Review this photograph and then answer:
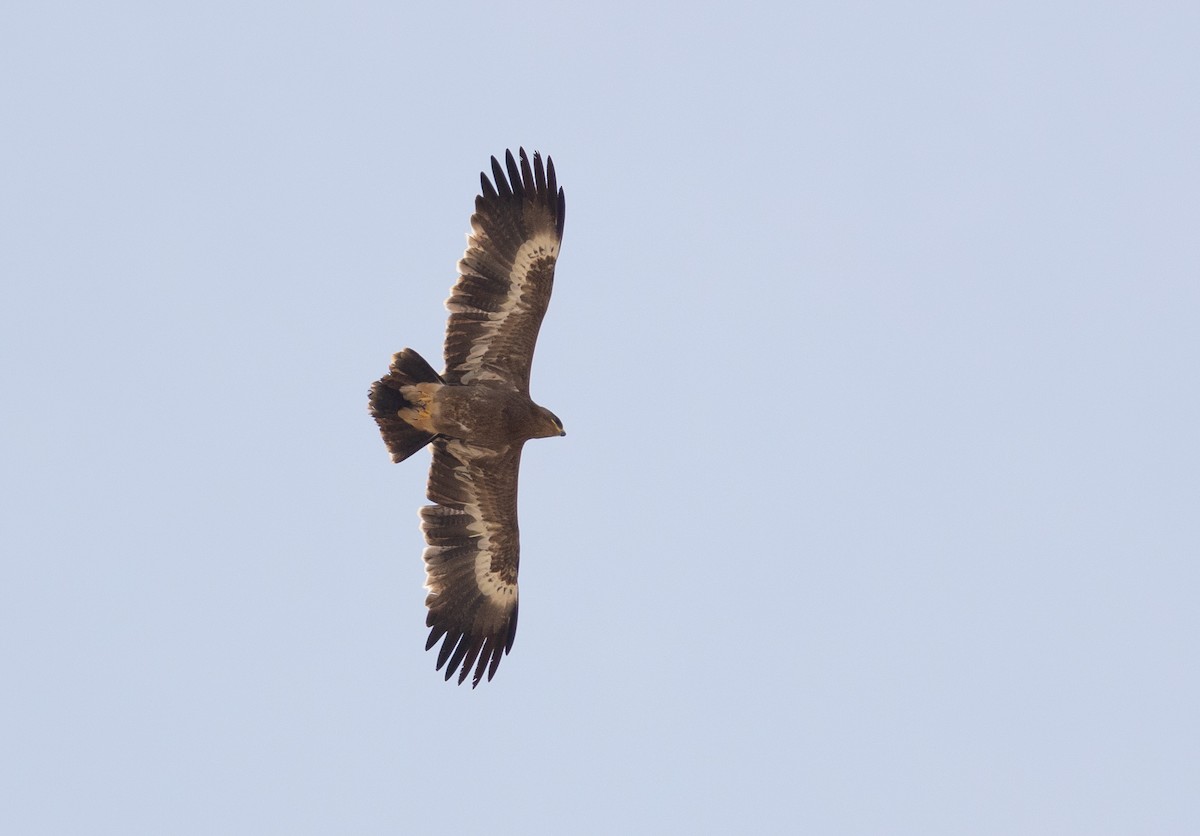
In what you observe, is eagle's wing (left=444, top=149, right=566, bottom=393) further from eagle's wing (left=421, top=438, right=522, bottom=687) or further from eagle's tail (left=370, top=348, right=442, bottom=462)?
eagle's wing (left=421, top=438, right=522, bottom=687)

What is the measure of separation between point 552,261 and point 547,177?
0.70 metres

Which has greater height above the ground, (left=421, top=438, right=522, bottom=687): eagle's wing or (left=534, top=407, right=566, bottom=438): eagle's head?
(left=534, top=407, right=566, bottom=438): eagle's head

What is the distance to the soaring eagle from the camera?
45.5 ft

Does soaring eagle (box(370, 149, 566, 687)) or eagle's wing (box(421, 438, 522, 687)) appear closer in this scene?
soaring eagle (box(370, 149, 566, 687))

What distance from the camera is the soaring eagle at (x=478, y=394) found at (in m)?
13.9

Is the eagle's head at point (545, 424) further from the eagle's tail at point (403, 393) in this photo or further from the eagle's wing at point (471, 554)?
the eagle's tail at point (403, 393)

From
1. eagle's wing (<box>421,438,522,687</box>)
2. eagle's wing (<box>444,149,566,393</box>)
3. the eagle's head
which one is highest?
eagle's wing (<box>444,149,566,393</box>)

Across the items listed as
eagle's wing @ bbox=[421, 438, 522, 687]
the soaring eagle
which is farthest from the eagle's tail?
eagle's wing @ bbox=[421, 438, 522, 687]

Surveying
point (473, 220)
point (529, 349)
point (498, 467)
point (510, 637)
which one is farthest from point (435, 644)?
point (473, 220)

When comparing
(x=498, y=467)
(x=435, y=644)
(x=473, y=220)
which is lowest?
(x=435, y=644)

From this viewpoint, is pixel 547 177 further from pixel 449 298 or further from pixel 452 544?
pixel 452 544

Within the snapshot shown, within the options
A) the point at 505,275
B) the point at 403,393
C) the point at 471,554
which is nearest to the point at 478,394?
the point at 403,393

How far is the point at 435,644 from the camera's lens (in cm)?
1444

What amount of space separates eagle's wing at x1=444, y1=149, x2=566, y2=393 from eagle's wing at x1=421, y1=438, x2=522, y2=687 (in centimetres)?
80
